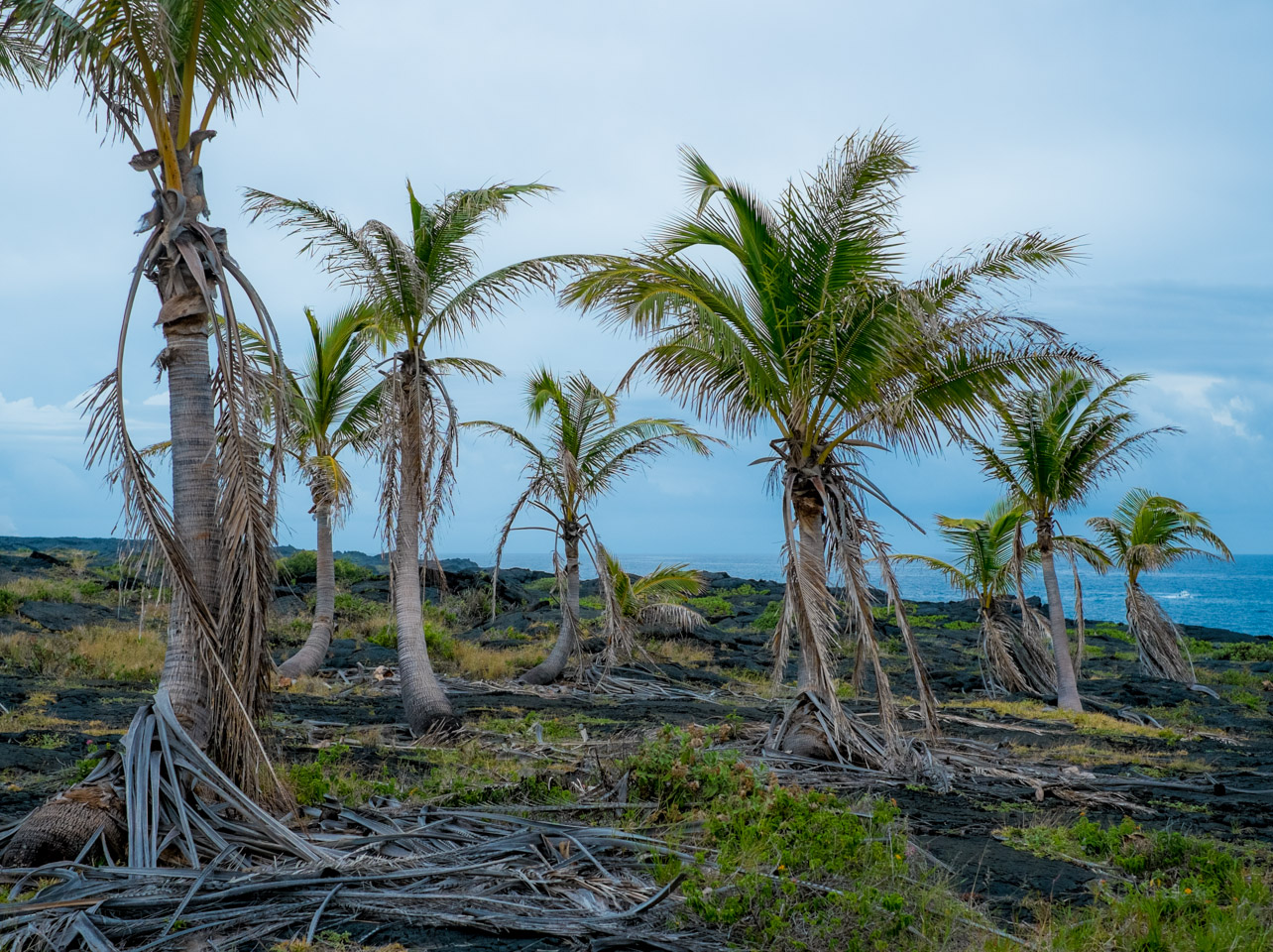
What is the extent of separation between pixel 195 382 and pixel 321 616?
11932 millimetres

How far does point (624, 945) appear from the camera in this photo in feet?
15.2

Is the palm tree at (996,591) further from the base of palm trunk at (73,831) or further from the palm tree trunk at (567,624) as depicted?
the base of palm trunk at (73,831)

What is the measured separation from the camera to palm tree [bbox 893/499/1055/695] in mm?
19562

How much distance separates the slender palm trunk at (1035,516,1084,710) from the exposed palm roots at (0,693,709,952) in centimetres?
1299

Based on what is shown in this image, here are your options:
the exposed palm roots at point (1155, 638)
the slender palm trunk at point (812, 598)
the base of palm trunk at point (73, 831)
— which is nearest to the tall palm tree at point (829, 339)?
the slender palm trunk at point (812, 598)

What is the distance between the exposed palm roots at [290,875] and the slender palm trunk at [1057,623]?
13.0 m

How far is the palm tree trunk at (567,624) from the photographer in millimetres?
17906

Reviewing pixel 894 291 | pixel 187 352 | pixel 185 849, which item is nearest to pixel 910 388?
pixel 894 291

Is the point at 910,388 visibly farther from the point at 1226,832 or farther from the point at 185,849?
the point at 185,849

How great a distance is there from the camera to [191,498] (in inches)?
277

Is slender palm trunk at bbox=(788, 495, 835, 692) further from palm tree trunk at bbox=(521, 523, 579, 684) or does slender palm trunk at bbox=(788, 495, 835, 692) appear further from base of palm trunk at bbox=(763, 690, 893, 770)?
palm tree trunk at bbox=(521, 523, 579, 684)

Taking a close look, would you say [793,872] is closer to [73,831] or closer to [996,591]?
[73,831]

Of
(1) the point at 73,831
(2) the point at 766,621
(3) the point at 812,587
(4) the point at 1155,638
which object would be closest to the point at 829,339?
(3) the point at 812,587

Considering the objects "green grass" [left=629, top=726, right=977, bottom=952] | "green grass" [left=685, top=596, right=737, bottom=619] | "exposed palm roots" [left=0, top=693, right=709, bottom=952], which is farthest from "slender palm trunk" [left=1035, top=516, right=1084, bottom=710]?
"green grass" [left=685, top=596, right=737, bottom=619]
